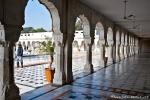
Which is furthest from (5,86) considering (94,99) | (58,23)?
(58,23)

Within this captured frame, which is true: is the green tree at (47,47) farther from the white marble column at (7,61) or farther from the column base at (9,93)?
the column base at (9,93)

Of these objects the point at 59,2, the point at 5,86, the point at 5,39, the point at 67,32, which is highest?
the point at 59,2

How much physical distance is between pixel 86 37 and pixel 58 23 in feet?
9.61

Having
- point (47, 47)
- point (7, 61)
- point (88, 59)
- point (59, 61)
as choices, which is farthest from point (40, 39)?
point (7, 61)

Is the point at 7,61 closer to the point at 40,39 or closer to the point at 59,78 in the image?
the point at 59,78

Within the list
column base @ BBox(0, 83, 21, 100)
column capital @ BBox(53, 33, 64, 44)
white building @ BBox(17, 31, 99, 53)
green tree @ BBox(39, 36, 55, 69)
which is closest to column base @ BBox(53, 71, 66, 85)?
green tree @ BBox(39, 36, 55, 69)

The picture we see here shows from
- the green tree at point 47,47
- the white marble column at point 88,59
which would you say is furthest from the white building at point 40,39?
the green tree at point 47,47

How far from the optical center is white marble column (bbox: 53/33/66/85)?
5488 millimetres

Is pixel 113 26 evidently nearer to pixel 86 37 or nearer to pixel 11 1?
pixel 86 37

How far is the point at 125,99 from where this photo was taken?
416 centimetres

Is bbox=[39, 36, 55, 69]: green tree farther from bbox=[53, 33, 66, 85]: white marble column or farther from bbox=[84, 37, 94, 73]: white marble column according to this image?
bbox=[84, 37, 94, 73]: white marble column

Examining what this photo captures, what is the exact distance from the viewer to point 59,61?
564 centimetres

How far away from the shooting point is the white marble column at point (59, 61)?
5.49 meters

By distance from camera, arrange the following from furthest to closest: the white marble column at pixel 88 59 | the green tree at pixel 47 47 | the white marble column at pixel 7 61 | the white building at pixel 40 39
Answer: the white building at pixel 40 39
the white marble column at pixel 88 59
the green tree at pixel 47 47
the white marble column at pixel 7 61
